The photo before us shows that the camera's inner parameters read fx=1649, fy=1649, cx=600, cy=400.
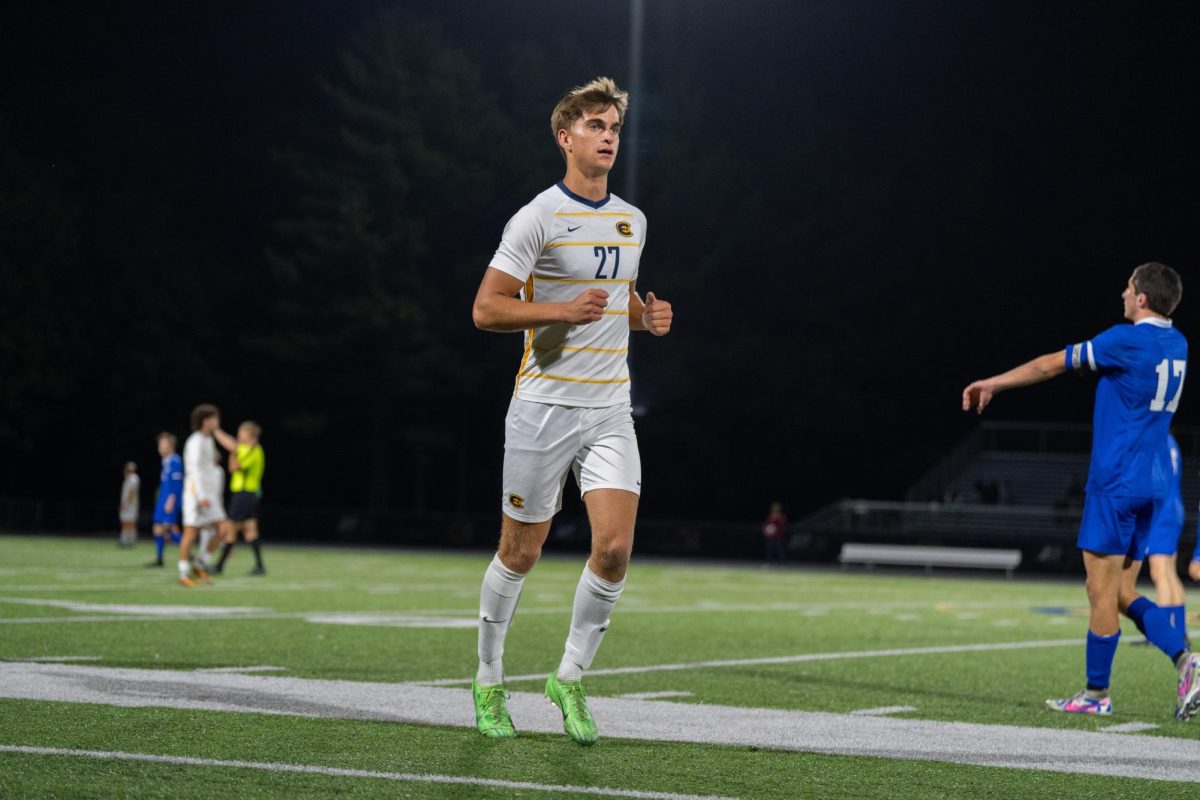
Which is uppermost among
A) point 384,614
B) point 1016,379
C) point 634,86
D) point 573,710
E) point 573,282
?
point 634,86

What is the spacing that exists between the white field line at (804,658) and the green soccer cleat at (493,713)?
2.02 meters

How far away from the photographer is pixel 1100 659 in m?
8.53

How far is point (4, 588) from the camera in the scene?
16.5m

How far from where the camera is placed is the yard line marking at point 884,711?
7.86 metres

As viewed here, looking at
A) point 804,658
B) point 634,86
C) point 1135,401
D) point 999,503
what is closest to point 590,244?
point 1135,401

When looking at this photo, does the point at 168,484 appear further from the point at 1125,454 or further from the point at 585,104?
the point at 585,104

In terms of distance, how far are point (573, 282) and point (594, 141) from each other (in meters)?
0.58

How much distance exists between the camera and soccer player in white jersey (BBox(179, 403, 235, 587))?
62.7ft

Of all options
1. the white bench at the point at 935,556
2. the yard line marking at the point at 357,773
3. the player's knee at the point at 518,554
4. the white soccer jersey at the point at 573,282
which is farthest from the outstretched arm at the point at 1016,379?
the white bench at the point at 935,556

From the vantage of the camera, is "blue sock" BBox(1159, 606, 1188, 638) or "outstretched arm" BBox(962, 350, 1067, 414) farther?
"blue sock" BBox(1159, 606, 1188, 638)

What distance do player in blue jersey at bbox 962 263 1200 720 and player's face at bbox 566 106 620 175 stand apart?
297 cm

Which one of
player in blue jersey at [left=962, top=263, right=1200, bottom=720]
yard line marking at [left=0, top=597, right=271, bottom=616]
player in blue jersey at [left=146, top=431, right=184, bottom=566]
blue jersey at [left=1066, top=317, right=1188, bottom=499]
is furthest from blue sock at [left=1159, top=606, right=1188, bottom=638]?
player in blue jersey at [left=146, top=431, right=184, bottom=566]

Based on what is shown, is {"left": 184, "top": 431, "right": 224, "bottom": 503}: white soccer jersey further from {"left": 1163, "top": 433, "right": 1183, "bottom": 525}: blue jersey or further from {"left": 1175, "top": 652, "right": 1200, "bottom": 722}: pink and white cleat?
{"left": 1175, "top": 652, "right": 1200, "bottom": 722}: pink and white cleat

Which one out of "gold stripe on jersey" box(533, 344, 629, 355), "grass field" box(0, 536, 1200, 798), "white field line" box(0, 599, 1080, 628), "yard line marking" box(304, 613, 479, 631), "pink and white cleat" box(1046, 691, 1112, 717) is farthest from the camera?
"yard line marking" box(304, 613, 479, 631)
